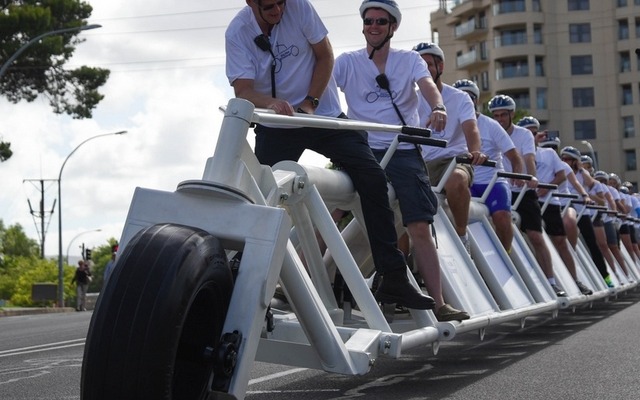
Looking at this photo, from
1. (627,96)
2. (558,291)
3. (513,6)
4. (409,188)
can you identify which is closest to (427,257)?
(409,188)

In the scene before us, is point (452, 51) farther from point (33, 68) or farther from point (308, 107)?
point (308, 107)

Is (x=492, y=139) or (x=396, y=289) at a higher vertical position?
(x=492, y=139)

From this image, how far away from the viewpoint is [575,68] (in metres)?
105

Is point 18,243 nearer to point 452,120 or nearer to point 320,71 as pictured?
point 452,120

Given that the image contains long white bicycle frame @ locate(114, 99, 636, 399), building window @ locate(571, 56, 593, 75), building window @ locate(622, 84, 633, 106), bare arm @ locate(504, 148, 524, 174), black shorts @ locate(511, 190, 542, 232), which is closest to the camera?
long white bicycle frame @ locate(114, 99, 636, 399)

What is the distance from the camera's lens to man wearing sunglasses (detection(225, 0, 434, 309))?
248 inches

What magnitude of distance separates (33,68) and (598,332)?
120 feet

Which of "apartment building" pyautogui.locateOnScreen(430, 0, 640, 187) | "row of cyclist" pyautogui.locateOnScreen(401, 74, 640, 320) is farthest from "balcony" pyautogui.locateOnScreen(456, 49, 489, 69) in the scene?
"row of cyclist" pyautogui.locateOnScreen(401, 74, 640, 320)

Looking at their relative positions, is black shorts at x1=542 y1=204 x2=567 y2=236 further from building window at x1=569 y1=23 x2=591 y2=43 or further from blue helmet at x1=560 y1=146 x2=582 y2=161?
building window at x1=569 y1=23 x2=591 y2=43

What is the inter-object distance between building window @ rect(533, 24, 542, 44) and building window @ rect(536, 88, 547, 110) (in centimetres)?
400

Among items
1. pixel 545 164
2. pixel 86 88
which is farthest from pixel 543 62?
pixel 545 164

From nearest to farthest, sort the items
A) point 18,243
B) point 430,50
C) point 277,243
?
point 277,243 → point 430,50 → point 18,243

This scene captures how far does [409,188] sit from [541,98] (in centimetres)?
9854

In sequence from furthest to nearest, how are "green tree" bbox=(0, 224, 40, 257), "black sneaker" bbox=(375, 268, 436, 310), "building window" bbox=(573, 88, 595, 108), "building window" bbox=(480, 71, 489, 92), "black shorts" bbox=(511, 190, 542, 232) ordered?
"green tree" bbox=(0, 224, 40, 257) → "building window" bbox=(480, 71, 489, 92) → "building window" bbox=(573, 88, 595, 108) → "black shorts" bbox=(511, 190, 542, 232) → "black sneaker" bbox=(375, 268, 436, 310)
